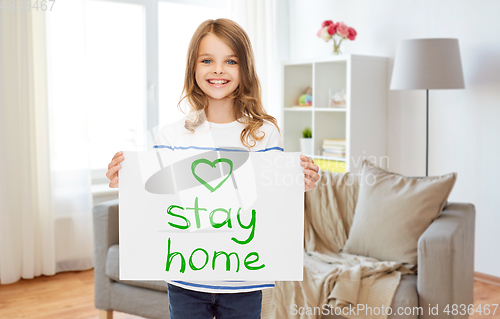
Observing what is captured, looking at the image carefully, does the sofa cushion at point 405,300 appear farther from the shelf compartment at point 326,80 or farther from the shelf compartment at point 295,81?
the shelf compartment at point 295,81

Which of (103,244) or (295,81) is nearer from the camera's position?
(103,244)

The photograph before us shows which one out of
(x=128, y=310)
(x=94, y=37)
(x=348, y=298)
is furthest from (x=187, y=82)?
(x=94, y=37)

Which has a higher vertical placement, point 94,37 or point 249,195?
point 94,37

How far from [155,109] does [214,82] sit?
8.17 ft

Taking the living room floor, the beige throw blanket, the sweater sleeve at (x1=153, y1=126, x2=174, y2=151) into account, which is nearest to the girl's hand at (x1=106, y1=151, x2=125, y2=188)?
the sweater sleeve at (x1=153, y1=126, x2=174, y2=151)

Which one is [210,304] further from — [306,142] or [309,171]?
[306,142]

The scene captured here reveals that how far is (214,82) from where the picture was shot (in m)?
1.20

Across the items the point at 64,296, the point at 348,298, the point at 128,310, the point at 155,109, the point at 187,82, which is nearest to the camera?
the point at 187,82

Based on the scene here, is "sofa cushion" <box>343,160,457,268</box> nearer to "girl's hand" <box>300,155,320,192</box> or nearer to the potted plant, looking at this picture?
"girl's hand" <box>300,155,320,192</box>

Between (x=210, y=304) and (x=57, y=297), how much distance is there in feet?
6.08

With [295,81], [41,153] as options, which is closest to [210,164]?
[41,153]

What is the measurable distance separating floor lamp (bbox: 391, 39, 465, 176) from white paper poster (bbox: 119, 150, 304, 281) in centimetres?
183

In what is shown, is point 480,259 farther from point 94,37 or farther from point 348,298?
point 94,37

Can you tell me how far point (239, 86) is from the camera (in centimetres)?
125
